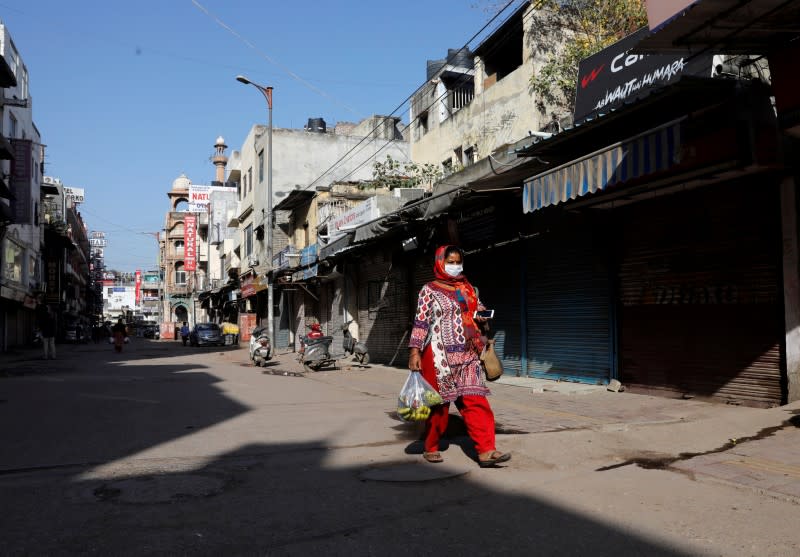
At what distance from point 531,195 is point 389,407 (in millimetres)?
3730

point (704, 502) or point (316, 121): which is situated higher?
point (316, 121)

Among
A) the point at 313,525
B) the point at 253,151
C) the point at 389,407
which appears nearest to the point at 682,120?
the point at 389,407

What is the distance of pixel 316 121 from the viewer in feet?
144

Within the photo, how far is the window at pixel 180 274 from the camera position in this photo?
8304cm

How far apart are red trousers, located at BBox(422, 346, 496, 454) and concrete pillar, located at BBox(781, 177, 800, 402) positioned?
160 inches

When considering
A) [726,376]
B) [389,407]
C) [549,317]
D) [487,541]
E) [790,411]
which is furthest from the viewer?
[549,317]

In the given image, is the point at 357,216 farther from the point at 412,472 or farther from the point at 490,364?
the point at 412,472

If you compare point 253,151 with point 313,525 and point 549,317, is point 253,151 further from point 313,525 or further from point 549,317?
point 313,525

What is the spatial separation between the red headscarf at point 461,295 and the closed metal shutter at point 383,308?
11393 millimetres

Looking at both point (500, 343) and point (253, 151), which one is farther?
point (253, 151)

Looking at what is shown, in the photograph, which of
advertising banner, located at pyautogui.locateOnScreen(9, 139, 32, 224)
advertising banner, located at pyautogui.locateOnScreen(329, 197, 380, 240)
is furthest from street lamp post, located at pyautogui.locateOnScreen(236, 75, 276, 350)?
advertising banner, located at pyautogui.locateOnScreen(9, 139, 32, 224)

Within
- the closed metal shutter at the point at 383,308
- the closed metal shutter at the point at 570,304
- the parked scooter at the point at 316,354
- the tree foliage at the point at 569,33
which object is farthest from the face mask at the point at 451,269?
the parked scooter at the point at 316,354

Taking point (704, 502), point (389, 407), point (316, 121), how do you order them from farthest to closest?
point (316, 121), point (389, 407), point (704, 502)

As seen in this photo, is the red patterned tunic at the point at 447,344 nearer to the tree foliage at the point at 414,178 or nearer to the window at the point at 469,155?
the window at the point at 469,155
